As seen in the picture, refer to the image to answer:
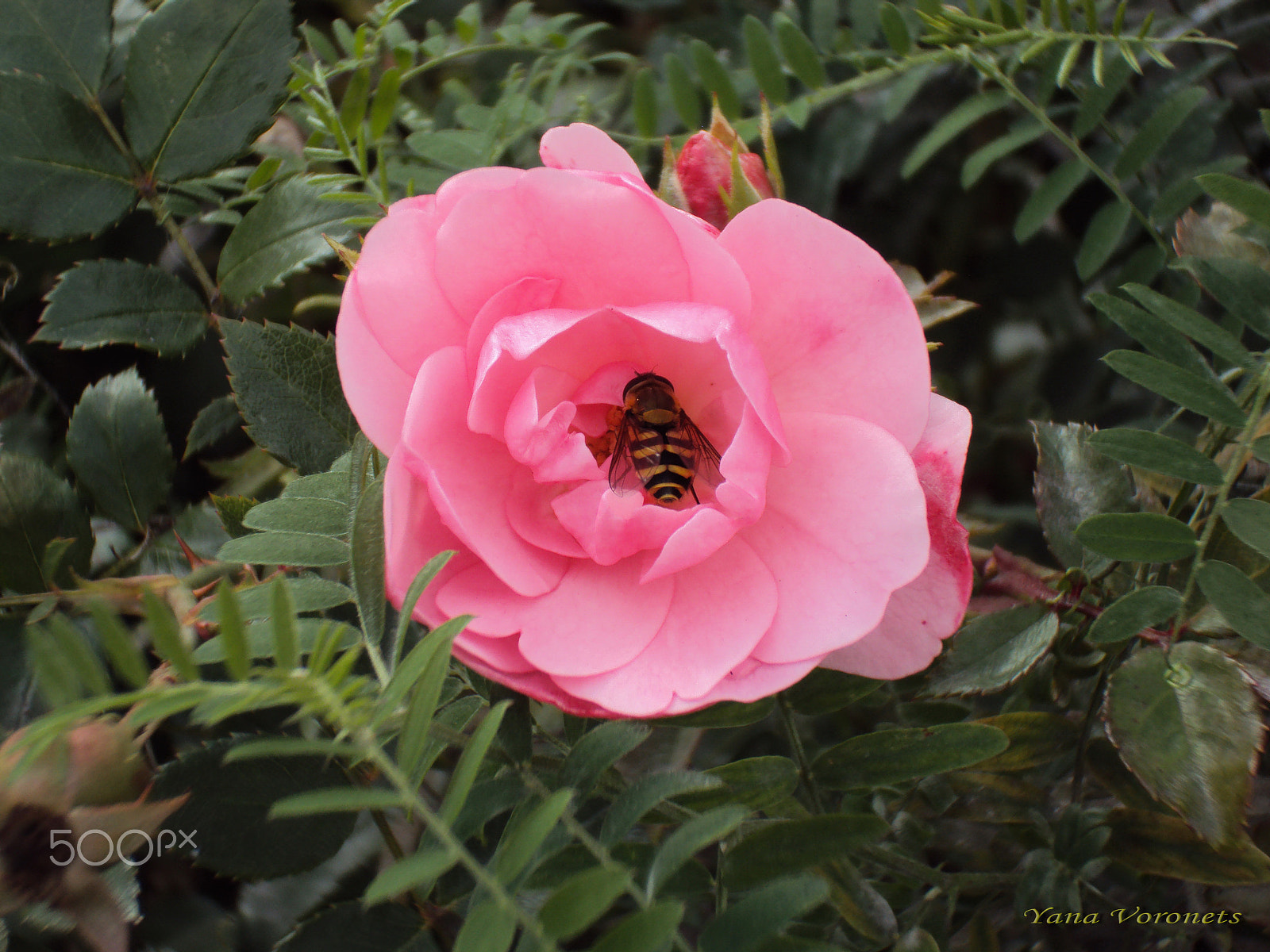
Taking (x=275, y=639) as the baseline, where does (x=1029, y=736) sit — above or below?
below

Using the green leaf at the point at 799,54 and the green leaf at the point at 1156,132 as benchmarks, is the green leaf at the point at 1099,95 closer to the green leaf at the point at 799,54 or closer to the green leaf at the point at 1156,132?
the green leaf at the point at 1156,132

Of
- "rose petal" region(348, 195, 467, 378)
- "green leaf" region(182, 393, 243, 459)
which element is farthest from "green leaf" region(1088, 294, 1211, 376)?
"green leaf" region(182, 393, 243, 459)

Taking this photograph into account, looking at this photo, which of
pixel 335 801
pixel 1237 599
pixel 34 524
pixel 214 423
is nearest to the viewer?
pixel 335 801

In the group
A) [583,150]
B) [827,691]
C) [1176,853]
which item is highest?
[583,150]

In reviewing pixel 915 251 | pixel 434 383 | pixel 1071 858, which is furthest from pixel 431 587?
pixel 915 251

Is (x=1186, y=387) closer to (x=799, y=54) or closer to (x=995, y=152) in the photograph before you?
(x=995, y=152)

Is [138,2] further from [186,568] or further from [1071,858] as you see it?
[1071,858]

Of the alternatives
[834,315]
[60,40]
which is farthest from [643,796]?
[60,40]
